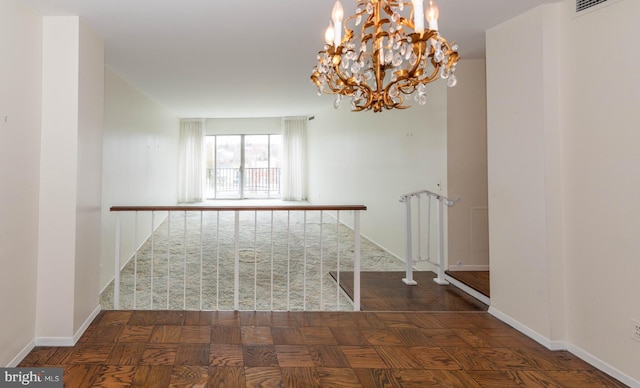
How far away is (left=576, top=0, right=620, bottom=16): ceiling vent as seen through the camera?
205 cm

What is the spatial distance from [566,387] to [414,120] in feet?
11.2

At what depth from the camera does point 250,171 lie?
11.0 m

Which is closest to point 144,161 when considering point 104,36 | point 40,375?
point 104,36

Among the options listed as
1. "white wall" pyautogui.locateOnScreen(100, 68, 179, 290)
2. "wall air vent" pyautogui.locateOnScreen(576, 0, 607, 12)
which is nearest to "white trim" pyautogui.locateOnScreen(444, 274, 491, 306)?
"wall air vent" pyautogui.locateOnScreen(576, 0, 607, 12)

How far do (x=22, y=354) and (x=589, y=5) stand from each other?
4.23 metres

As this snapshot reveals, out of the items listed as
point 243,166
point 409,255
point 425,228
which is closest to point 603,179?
point 409,255

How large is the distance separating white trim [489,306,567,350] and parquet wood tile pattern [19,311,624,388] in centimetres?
→ 4

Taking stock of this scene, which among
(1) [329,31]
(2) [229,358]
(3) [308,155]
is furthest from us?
(3) [308,155]

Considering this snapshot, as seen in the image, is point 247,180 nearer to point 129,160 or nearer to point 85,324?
point 129,160

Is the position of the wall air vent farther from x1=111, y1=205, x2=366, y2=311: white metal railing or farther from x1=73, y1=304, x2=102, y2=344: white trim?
x1=73, y1=304, x2=102, y2=344: white trim

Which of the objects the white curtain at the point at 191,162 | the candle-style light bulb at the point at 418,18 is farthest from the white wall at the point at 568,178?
the white curtain at the point at 191,162

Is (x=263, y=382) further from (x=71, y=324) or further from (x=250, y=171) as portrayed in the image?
(x=250, y=171)

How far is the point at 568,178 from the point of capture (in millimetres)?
2352

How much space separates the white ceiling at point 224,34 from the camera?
2.38 metres
